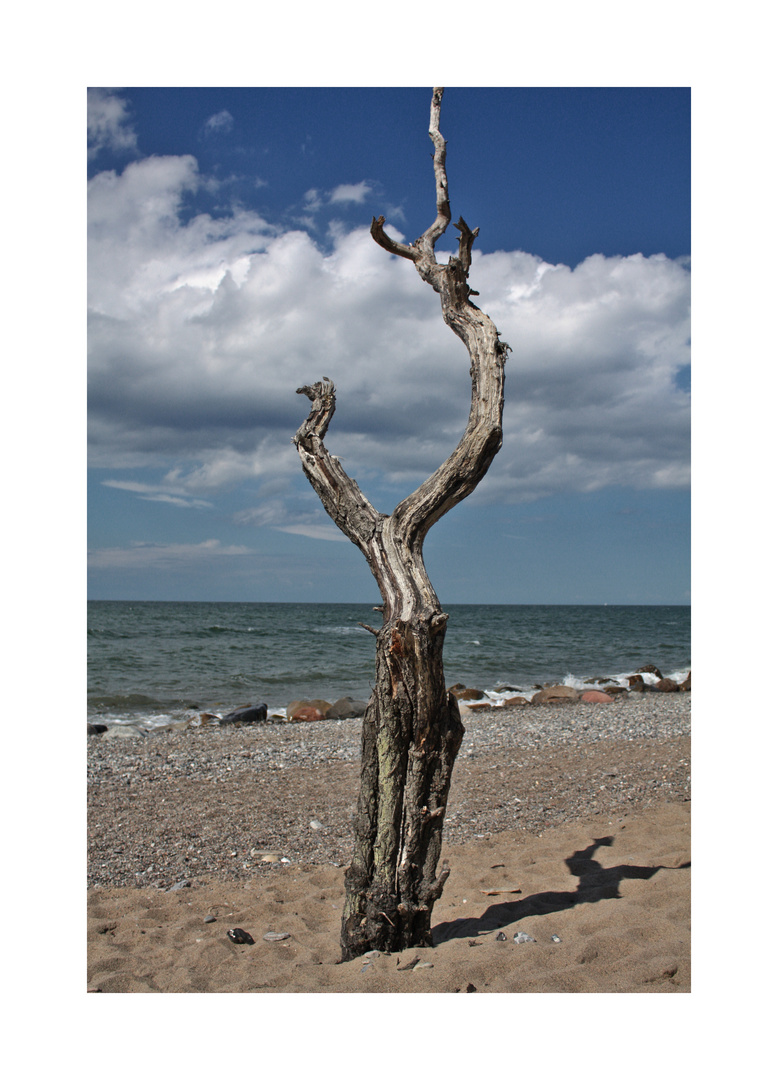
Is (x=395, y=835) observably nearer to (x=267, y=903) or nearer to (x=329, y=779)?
(x=267, y=903)

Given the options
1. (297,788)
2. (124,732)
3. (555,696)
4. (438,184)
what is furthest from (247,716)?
(438,184)

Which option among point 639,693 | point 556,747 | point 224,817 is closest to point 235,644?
point 639,693

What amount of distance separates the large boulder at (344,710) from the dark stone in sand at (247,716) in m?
1.41

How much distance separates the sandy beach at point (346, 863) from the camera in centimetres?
328

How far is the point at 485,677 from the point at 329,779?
13.7 meters

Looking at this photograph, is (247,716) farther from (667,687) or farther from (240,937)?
(667,687)

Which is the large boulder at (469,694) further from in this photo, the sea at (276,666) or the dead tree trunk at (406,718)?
the dead tree trunk at (406,718)

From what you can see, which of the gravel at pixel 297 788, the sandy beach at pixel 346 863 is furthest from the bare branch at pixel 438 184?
the gravel at pixel 297 788

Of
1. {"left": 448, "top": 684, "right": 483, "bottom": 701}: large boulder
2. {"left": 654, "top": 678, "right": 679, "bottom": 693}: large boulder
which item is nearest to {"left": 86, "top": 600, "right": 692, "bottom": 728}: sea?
{"left": 448, "top": 684, "right": 483, "bottom": 701}: large boulder

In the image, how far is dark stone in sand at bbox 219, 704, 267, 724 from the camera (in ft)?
43.7

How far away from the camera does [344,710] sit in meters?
14.1

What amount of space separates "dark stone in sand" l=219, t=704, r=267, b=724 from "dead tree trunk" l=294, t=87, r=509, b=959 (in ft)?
33.8

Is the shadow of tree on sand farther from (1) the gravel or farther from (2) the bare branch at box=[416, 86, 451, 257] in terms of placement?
(2) the bare branch at box=[416, 86, 451, 257]

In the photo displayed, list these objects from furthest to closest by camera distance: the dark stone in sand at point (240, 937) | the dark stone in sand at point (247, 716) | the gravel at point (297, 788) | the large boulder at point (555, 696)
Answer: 1. the large boulder at point (555, 696)
2. the dark stone in sand at point (247, 716)
3. the gravel at point (297, 788)
4. the dark stone in sand at point (240, 937)
